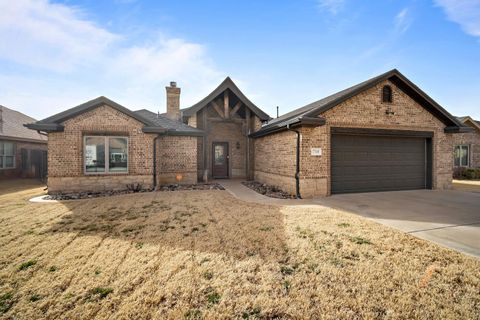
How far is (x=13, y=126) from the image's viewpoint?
634 inches

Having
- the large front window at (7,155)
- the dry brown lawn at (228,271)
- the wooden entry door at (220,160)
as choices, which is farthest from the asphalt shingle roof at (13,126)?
the dry brown lawn at (228,271)

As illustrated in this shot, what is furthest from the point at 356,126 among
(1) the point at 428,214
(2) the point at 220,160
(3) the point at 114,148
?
(3) the point at 114,148

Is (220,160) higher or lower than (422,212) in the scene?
higher

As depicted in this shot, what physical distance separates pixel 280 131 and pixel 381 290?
840cm

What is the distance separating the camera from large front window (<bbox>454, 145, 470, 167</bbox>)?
16734 mm

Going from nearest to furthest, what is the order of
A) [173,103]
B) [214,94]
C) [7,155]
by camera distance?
1. [214,94]
2. [7,155]
3. [173,103]

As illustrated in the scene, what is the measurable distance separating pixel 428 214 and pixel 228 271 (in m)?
6.27

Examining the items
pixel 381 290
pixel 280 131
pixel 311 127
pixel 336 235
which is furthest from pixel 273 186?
pixel 381 290

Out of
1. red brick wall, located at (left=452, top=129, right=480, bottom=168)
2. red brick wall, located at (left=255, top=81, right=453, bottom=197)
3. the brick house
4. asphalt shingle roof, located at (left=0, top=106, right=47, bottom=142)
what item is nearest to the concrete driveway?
red brick wall, located at (left=255, top=81, right=453, bottom=197)

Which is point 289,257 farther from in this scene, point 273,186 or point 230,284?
point 273,186

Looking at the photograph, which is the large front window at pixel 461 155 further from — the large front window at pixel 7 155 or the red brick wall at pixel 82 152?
the large front window at pixel 7 155

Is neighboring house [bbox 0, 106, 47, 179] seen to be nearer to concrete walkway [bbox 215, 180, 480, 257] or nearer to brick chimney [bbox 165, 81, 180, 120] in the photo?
brick chimney [bbox 165, 81, 180, 120]

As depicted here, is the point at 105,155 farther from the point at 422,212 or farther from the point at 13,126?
the point at 13,126

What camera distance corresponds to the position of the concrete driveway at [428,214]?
436 centimetres
